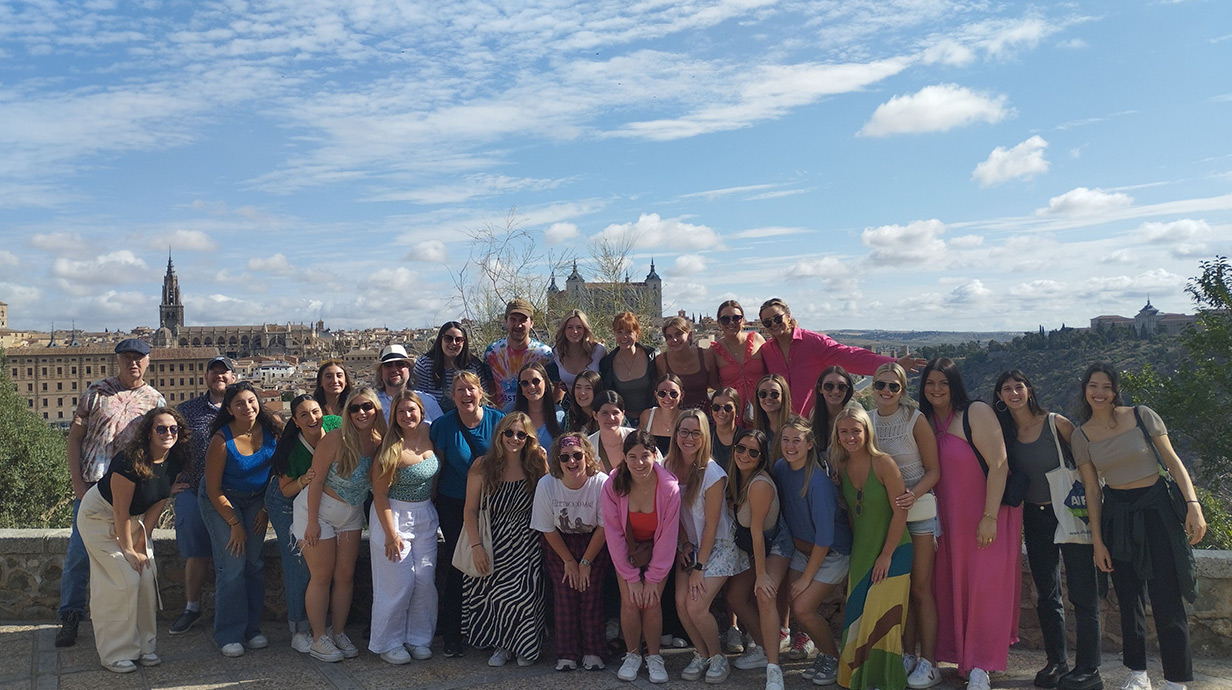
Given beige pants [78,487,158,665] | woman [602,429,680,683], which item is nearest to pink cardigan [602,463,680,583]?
woman [602,429,680,683]

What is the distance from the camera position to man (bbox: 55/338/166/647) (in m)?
4.66

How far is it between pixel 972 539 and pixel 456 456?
8.91 feet

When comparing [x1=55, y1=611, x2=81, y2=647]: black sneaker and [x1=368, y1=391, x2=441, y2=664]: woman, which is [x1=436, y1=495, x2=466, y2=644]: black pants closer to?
[x1=368, y1=391, x2=441, y2=664]: woman

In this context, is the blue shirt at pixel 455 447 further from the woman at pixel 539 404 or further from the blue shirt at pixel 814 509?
the blue shirt at pixel 814 509

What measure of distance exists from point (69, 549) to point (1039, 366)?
75.2 metres

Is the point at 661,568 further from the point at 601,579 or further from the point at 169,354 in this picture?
the point at 169,354

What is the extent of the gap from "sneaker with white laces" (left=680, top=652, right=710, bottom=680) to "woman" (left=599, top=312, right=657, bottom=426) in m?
1.49

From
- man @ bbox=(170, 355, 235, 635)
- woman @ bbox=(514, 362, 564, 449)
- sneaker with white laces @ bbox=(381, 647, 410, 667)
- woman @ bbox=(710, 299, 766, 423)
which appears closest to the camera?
sneaker with white laces @ bbox=(381, 647, 410, 667)

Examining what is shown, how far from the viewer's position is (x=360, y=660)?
4434 mm

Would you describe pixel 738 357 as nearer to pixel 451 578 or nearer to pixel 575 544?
pixel 575 544

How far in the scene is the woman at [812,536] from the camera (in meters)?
4.05

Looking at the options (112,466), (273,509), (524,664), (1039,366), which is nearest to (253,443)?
(273,509)

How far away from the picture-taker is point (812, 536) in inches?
162

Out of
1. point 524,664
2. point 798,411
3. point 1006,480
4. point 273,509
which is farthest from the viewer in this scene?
point 798,411
